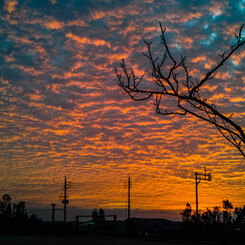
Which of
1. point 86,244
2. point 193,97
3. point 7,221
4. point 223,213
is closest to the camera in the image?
point 193,97

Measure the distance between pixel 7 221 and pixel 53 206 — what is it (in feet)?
26.3

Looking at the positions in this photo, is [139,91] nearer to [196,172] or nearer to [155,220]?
[196,172]

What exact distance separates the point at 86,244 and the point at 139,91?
1081 inches

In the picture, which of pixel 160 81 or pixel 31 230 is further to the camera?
pixel 31 230

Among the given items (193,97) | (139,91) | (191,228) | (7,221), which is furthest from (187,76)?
(7,221)

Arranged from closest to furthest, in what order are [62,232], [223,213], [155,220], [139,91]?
[139,91], [62,232], [223,213], [155,220]

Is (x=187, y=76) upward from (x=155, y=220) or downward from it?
upward

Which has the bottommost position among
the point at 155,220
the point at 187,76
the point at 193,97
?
the point at 155,220

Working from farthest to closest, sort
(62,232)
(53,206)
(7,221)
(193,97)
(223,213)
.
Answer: (223,213), (53,206), (7,221), (62,232), (193,97)

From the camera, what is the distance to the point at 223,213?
277 feet

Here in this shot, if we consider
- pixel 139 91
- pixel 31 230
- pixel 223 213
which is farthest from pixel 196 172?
pixel 139 91

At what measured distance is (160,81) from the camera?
4.13 metres

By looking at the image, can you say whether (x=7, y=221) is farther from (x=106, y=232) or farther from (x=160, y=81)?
(x=160, y=81)

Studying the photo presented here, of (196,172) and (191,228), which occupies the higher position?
(196,172)
